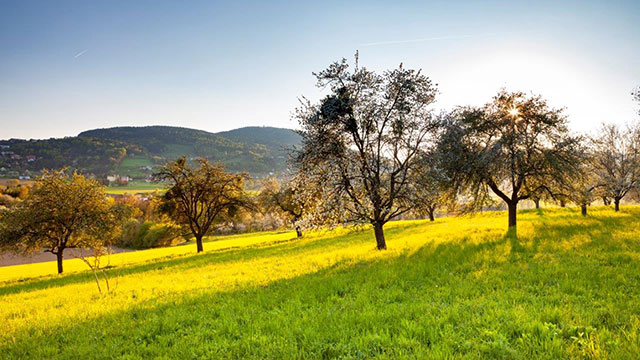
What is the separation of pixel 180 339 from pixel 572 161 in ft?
74.9

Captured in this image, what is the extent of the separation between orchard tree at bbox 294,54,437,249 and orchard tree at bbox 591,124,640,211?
2385 centimetres

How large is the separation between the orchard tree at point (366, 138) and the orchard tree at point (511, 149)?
3282mm

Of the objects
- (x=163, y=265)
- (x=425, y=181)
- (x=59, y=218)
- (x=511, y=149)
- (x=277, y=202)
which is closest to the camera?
(x=425, y=181)

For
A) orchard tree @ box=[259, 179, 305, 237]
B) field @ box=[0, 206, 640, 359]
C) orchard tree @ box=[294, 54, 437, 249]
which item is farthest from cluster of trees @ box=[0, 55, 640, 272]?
orchard tree @ box=[259, 179, 305, 237]

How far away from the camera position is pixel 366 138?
51.3ft

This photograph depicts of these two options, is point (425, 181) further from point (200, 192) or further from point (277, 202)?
point (277, 202)

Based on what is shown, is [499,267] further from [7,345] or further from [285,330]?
[7,345]

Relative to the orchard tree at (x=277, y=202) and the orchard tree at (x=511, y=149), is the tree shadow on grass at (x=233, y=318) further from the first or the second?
the orchard tree at (x=277, y=202)

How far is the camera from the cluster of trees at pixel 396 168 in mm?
14719

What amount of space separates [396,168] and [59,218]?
29877 millimetres

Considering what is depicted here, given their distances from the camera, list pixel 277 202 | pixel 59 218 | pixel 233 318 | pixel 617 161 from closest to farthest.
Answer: pixel 233 318
pixel 59 218
pixel 617 161
pixel 277 202

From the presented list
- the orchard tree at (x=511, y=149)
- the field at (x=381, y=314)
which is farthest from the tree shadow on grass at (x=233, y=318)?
the orchard tree at (x=511, y=149)

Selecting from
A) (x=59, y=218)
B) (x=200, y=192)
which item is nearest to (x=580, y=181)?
(x=200, y=192)

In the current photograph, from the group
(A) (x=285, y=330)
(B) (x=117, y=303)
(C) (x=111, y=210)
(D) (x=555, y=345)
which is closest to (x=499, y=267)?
(D) (x=555, y=345)
